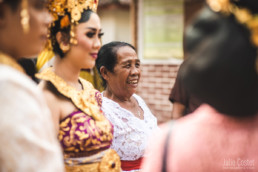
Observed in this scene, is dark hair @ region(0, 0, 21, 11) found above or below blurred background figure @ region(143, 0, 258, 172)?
above

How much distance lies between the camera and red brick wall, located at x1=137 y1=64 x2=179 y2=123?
6.05 m

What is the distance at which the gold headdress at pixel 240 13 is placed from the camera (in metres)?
0.92

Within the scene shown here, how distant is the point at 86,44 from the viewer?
198cm

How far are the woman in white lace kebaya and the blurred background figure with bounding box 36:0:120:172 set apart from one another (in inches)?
16.5

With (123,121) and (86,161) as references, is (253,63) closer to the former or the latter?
(86,161)

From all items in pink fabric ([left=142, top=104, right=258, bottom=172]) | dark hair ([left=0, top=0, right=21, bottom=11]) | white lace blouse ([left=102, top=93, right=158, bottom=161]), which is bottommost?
white lace blouse ([left=102, top=93, right=158, bottom=161])

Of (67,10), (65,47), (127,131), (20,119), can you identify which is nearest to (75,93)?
(65,47)

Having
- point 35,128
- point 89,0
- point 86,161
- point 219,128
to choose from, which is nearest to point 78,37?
point 89,0

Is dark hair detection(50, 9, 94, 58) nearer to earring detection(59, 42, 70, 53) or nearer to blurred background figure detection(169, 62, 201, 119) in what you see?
earring detection(59, 42, 70, 53)

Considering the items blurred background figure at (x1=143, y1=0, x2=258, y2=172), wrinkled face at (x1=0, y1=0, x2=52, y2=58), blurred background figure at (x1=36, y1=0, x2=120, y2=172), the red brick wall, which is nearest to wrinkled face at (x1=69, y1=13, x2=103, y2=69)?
blurred background figure at (x1=36, y1=0, x2=120, y2=172)

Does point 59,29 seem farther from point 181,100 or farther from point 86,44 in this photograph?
point 181,100

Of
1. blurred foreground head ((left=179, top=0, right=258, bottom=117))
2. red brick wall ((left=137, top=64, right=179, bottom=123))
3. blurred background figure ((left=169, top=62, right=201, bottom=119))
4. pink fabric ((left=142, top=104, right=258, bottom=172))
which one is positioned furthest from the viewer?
red brick wall ((left=137, top=64, right=179, bottom=123))

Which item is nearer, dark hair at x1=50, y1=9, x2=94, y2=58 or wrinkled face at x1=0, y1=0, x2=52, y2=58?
wrinkled face at x1=0, y1=0, x2=52, y2=58

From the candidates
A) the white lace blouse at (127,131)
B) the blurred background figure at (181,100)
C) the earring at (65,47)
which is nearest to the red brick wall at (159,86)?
the blurred background figure at (181,100)
